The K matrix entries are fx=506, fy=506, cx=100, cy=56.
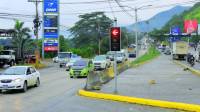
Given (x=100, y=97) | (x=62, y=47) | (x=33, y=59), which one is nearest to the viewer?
(x=100, y=97)

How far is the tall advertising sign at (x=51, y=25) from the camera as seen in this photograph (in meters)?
78.5

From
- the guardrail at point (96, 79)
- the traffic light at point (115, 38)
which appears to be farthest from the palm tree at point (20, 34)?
the traffic light at point (115, 38)

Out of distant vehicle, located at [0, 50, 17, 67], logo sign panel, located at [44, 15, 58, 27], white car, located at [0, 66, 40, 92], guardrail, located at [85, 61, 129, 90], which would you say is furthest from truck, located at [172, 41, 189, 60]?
white car, located at [0, 66, 40, 92]

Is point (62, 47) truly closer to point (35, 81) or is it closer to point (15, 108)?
point (35, 81)

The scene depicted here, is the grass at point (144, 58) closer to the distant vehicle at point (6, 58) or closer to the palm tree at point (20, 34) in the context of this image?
the distant vehicle at point (6, 58)

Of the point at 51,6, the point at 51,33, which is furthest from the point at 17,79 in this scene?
the point at 51,33

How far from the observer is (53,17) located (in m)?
80.5

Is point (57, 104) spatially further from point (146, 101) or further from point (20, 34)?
point (20, 34)

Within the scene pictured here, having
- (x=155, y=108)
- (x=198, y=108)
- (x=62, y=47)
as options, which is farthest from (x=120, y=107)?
(x=62, y=47)

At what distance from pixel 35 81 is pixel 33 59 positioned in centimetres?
4735

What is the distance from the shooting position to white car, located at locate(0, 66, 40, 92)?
2666 cm

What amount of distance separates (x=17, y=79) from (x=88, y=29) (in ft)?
372

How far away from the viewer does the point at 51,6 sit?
257 ft

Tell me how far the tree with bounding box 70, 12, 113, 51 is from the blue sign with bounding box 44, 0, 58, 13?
197ft
